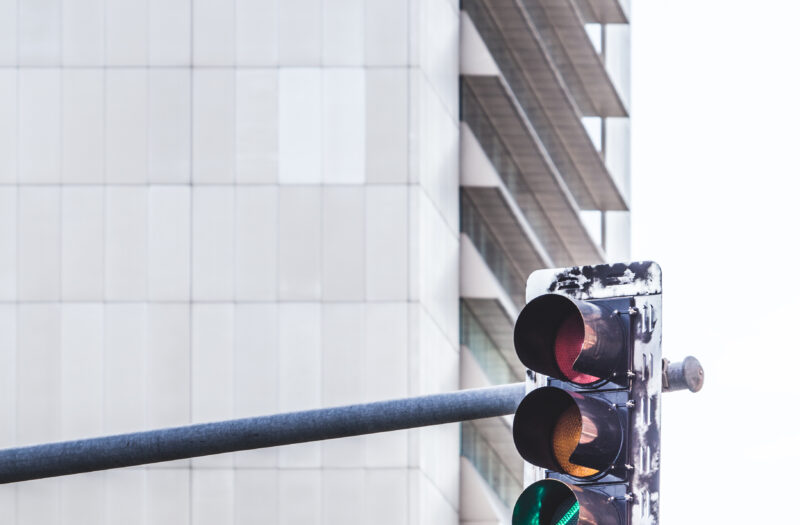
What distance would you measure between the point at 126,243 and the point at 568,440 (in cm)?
1959

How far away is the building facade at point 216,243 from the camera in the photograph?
22562 millimetres

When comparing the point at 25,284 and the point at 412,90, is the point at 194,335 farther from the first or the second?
the point at 412,90

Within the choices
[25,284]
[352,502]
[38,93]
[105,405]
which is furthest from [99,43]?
[352,502]

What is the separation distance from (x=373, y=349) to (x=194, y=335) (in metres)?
3.25

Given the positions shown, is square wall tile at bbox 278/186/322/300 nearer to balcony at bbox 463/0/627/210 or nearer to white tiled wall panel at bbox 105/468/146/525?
white tiled wall panel at bbox 105/468/146/525

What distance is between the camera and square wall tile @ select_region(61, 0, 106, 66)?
23188 millimetres

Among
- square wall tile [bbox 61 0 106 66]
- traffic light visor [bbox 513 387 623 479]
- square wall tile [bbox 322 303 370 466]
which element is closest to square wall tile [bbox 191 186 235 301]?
square wall tile [bbox 322 303 370 466]

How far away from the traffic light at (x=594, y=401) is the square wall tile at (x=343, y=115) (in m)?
18.8

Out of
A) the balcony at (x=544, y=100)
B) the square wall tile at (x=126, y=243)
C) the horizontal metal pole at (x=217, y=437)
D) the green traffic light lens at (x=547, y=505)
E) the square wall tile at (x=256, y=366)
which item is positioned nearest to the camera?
the green traffic light lens at (x=547, y=505)

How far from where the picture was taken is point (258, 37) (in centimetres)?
2303

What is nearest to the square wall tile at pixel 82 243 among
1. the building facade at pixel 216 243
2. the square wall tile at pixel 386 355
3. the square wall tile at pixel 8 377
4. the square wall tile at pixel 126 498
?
the building facade at pixel 216 243

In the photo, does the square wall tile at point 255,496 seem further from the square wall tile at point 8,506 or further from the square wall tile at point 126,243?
the square wall tile at point 8,506

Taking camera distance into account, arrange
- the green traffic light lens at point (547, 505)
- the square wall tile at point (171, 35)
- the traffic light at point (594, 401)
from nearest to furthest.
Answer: the traffic light at point (594, 401) → the green traffic light lens at point (547, 505) → the square wall tile at point (171, 35)

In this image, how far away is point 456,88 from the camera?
26.2 m
